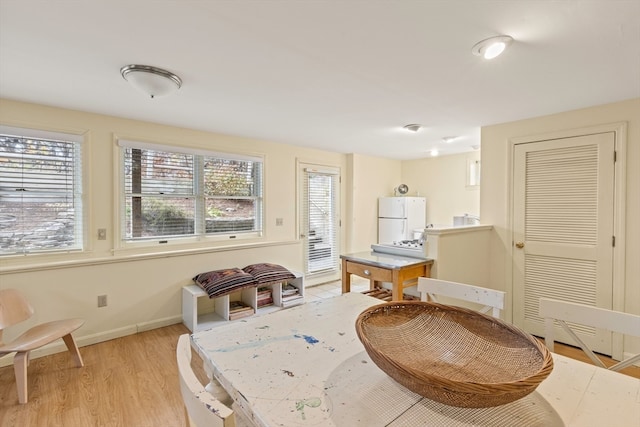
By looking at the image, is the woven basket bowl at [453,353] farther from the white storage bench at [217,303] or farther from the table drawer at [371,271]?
the white storage bench at [217,303]

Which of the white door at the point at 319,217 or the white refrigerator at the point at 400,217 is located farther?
the white refrigerator at the point at 400,217

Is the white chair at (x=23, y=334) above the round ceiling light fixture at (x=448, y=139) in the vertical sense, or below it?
below

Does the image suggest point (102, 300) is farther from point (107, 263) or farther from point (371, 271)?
point (371, 271)

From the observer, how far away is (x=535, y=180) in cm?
299

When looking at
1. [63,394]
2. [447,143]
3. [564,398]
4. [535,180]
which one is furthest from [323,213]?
[564,398]

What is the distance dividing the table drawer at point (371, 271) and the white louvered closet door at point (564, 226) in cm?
150

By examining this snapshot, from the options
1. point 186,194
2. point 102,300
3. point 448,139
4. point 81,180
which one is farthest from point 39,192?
point 448,139

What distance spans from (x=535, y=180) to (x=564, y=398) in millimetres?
2716

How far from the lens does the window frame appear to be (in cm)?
303

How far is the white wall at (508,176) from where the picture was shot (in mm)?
2504

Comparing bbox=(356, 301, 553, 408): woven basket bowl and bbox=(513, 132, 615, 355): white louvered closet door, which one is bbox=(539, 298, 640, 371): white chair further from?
bbox=(513, 132, 615, 355): white louvered closet door

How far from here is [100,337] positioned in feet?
9.39

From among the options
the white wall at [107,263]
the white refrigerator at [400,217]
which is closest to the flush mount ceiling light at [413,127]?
the white refrigerator at [400,217]

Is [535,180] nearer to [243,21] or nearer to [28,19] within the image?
[243,21]
